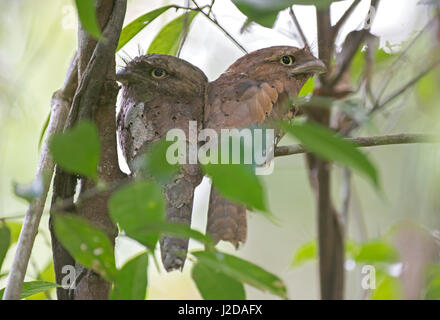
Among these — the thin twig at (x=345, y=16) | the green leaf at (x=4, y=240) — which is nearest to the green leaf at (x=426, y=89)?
the thin twig at (x=345, y=16)

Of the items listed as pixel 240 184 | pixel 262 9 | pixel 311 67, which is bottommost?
pixel 240 184

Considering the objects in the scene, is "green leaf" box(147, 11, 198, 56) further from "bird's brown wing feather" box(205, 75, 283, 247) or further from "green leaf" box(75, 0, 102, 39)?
"green leaf" box(75, 0, 102, 39)

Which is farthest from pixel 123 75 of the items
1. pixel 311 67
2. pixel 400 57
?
pixel 400 57

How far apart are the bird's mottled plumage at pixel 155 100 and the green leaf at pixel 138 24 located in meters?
0.14

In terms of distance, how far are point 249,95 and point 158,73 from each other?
0.33m

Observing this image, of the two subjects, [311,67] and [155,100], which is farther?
[311,67]

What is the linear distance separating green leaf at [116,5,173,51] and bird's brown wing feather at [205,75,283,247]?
13.9 inches

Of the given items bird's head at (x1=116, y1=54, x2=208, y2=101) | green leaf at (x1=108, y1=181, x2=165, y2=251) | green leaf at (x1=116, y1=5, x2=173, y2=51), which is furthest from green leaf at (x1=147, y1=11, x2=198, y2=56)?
green leaf at (x1=108, y1=181, x2=165, y2=251)

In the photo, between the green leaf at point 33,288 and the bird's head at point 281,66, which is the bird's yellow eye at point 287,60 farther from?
the green leaf at point 33,288

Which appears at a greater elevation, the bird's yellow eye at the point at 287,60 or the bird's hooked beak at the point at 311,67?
the bird's yellow eye at the point at 287,60

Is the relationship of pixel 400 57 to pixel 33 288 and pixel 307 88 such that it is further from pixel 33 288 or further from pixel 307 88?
pixel 33 288

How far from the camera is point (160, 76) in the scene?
2.04 m

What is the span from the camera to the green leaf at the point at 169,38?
209cm

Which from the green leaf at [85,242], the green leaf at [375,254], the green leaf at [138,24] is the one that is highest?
the green leaf at [138,24]
